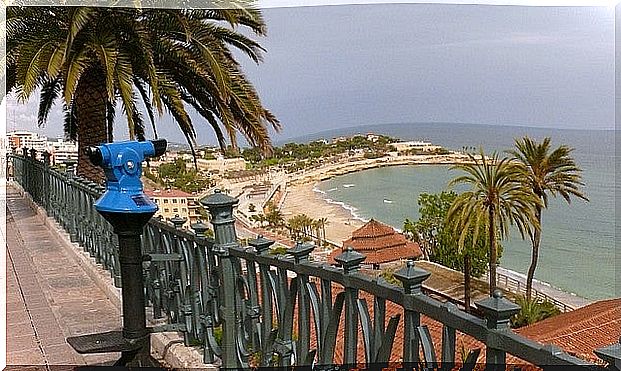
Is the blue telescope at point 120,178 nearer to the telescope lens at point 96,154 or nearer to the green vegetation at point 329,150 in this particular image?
the telescope lens at point 96,154

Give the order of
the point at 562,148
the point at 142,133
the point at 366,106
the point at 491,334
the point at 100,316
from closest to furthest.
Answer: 1. the point at 491,334
2. the point at 100,316
3. the point at 142,133
4. the point at 562,148
5. the point at 366,106

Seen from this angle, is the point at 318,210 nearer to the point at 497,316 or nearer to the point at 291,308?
the point at 291,308

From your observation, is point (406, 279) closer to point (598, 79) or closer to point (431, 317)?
point (431, 317)

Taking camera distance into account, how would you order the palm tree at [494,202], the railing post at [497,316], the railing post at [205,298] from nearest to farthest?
the railing post at [497,316] → the railing post at [205,298] → the palm tree at [494,202]

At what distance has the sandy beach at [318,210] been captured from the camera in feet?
88.0

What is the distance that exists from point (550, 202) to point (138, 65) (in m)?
25.1

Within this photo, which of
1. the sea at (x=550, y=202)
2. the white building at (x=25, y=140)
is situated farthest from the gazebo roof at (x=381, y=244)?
the white building at (x=25, y=140)

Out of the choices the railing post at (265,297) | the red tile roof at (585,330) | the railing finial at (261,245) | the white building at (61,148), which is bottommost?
the red tile roof at (585,330)

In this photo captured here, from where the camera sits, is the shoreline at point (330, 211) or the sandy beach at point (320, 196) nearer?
the shoreline at point (330, 211)

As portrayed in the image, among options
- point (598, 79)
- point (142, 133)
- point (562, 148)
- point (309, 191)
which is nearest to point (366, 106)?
point (309, 191)

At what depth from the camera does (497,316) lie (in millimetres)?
692

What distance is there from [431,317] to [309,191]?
2974 cm

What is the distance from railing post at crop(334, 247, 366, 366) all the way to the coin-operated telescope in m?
0.49

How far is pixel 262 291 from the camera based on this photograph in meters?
1.29
